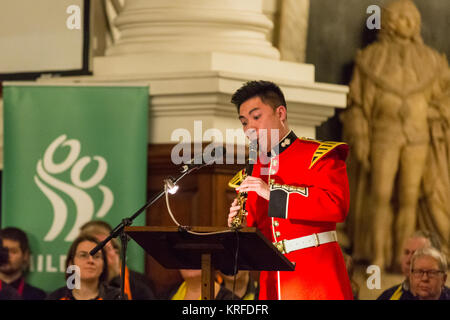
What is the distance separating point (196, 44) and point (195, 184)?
3.25 ft

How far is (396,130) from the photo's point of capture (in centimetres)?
962

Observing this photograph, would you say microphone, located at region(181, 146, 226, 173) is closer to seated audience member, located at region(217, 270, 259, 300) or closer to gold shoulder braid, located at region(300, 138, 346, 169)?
gold shoulder braid, located at region(300, 138, 346, 169)

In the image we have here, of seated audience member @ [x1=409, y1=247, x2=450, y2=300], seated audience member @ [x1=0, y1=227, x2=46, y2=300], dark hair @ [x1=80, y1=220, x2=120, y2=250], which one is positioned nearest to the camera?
seated audience member @ [x1=409, y1=247, x2=450, y2=300]

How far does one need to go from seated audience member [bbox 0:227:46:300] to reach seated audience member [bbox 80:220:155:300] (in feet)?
1.35

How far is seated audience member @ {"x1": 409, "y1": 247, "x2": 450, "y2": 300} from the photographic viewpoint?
675 centimetres

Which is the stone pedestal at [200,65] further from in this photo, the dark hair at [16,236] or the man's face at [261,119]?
the man's face at [261,119]

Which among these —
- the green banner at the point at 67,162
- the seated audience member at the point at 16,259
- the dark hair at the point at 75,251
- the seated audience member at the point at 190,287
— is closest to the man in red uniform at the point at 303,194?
the seated audience member at the point at 190,287

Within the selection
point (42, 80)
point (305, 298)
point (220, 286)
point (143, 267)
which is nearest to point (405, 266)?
point (220, 286)

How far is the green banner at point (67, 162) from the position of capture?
7395mm

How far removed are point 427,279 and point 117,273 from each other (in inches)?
74.1

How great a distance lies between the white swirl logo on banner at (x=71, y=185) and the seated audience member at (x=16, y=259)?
162 mm

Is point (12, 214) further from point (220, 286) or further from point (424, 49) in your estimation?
point (424, 49)

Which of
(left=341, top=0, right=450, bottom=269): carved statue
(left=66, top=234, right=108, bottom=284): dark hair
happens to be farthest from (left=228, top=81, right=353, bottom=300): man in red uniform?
(left=341, top=0, right=450, bottom=269): carved statue

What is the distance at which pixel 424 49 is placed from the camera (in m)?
9.74
